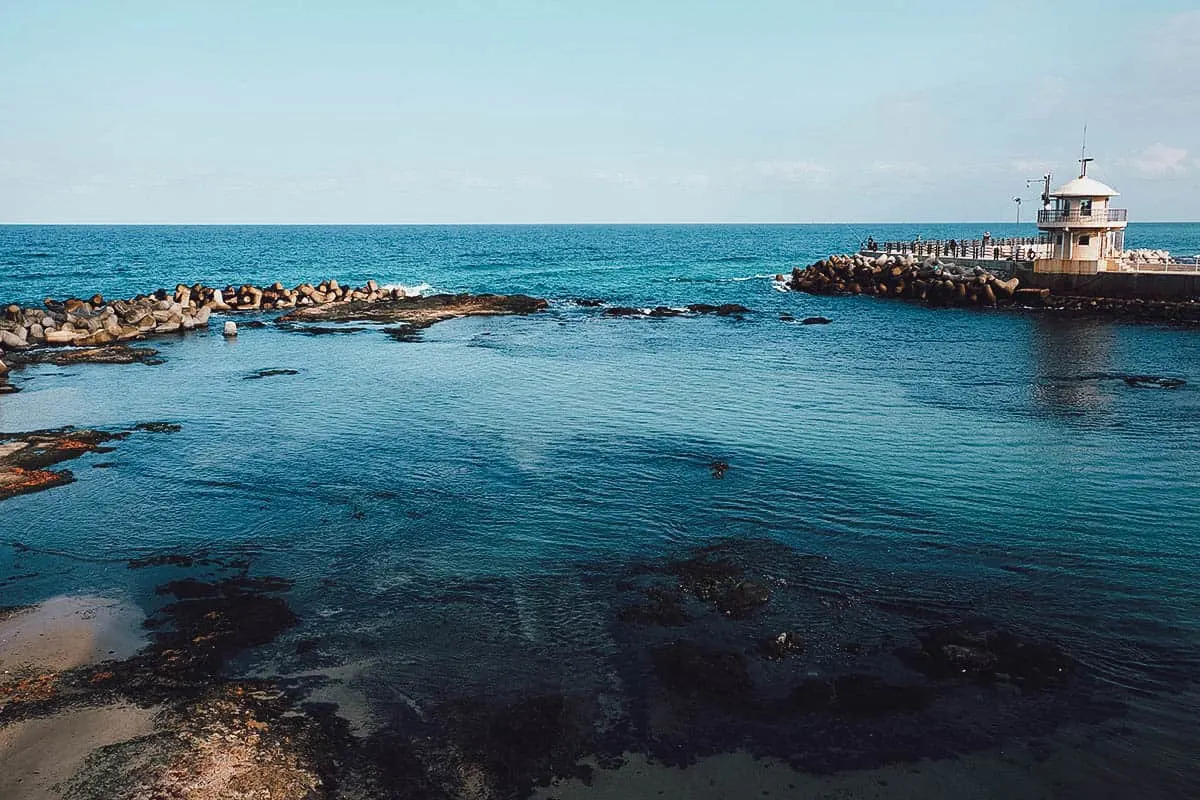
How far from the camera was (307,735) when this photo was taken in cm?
1031

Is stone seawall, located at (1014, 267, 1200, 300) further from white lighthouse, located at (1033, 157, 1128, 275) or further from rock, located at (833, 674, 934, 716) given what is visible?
rock, located at (833, 674, 934, 716)

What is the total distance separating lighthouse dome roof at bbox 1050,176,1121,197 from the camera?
50.7 m

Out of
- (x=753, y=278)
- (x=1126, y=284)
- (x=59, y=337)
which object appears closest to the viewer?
(x=59, y=337)

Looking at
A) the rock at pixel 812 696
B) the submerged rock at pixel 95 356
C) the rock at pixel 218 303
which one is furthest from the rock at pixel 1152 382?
the rock at pixel 218 303

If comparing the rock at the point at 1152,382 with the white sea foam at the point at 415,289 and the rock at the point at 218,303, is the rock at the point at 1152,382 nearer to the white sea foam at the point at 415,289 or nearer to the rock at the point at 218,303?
the white sea foam at the point at 415,289

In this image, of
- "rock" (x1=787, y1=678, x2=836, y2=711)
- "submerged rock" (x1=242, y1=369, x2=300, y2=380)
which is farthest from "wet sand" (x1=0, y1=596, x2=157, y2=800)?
"submerged rock" (x1=242, y1=369, x2=300, y2=380)

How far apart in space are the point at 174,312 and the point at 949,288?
49386 mm

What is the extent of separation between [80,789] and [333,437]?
52.4 feet

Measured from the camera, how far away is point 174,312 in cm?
5066

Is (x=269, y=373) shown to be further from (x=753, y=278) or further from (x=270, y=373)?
(x=753, y=278)

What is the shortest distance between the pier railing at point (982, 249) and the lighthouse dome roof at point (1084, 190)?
266 inches

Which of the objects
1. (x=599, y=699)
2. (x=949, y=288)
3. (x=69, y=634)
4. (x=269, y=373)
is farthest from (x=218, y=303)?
(x=599, y=699)

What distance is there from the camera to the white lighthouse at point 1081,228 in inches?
2016

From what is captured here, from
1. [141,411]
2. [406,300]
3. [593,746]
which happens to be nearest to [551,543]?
[593,746]
